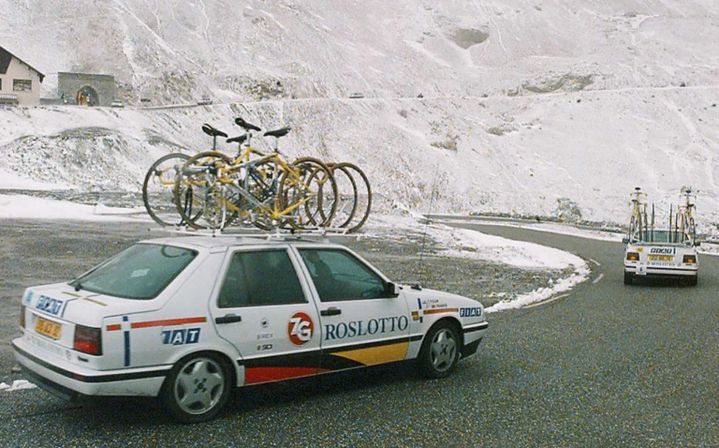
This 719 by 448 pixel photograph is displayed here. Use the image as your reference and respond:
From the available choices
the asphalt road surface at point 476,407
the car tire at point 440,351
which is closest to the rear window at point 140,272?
the asphalt road surface at point 476,407

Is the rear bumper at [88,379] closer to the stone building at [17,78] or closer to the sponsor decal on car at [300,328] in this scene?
the sponsor decal on car at [300,328]

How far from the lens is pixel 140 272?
22.3 feet

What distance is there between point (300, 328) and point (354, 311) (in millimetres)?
660

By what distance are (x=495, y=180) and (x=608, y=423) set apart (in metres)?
59.6

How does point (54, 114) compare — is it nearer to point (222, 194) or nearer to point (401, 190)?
point (401, 190)

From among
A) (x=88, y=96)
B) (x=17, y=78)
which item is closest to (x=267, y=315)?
(x=17, y=78)

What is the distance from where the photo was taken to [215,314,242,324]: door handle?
261 inches

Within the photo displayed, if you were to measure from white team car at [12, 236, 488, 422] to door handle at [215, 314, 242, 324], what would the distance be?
11 millimetres

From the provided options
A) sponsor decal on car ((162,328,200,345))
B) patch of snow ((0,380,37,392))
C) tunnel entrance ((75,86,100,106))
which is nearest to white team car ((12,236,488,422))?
sponsor decal on car ((162,328,200,345))

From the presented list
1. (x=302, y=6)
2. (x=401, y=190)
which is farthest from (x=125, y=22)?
(x=401, y=190)

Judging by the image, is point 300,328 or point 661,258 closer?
point 300,328

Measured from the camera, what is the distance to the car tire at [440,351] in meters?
8.27

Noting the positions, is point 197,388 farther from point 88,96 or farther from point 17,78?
point 88,96

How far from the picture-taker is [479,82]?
10144cm
